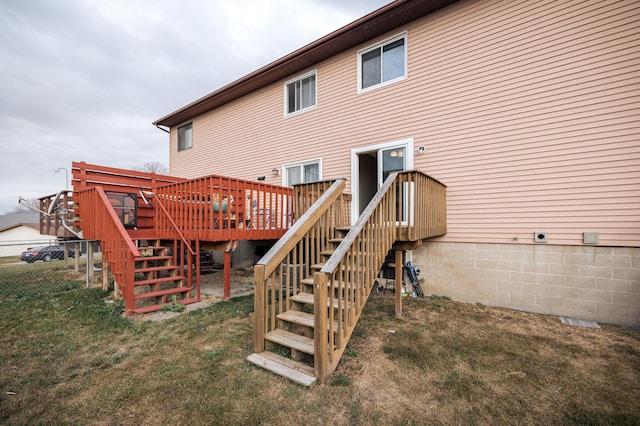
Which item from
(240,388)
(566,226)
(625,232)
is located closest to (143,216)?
(240,388)

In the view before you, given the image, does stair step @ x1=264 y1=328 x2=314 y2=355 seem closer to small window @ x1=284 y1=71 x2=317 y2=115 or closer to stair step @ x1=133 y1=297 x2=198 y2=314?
stair step @ x1=133 y1=297 x2=198 y2=314

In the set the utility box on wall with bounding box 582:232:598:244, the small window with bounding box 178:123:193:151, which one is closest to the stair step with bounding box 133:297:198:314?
the utility box on wall with bounding box 582:232:598:244

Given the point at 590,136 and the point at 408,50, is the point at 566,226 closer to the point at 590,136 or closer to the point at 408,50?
the point at 590,136

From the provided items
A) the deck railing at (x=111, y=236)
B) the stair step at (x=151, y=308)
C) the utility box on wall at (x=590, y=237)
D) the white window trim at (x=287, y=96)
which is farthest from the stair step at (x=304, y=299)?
the white window trim at (x=287, y=96)

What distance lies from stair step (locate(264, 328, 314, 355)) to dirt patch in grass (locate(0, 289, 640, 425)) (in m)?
0.33

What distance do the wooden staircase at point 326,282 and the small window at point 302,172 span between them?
2.96m

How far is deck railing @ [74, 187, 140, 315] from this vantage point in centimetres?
420

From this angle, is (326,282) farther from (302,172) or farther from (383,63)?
(383,63)

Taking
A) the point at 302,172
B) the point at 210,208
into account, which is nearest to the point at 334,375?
the point at 210,208

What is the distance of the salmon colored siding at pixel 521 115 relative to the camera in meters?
4.15

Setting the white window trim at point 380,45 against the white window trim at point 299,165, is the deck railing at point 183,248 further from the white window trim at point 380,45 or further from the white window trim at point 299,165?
the white window trim at point 380,45

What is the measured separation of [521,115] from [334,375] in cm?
550

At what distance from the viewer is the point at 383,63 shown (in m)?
6.47

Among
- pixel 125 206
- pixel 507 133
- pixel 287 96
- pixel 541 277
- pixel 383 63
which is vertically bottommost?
pixel 541 277
